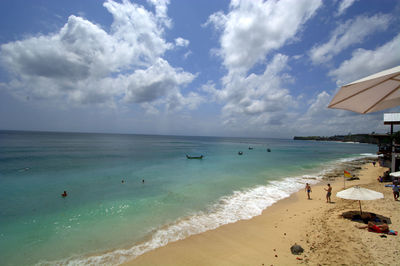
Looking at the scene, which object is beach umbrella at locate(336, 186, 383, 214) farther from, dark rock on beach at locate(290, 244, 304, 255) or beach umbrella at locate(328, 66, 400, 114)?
beach umbrella at locate(328, 66, 400, 114)

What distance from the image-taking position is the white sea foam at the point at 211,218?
8227 millimetres

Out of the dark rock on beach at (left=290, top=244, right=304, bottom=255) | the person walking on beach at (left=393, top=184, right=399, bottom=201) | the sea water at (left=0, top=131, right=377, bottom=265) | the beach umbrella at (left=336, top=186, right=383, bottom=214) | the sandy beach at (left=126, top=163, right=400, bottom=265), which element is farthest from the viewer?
the person walking on beach at (left=393, top=184, right=399, bottom=201)

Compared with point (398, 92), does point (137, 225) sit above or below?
below

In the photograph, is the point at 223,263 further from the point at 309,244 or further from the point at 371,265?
the point at 371,265

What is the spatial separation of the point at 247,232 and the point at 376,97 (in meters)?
9.17

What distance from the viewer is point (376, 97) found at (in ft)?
13.9

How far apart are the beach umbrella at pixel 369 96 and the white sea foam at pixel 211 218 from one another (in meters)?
9.67

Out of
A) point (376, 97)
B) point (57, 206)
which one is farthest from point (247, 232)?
point (57, 206)

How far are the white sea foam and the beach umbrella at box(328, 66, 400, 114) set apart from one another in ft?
31.7

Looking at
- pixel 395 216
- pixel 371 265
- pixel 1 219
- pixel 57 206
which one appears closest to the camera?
pixel 371 265

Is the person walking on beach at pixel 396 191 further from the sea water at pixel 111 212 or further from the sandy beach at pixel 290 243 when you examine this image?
the sea water at pixel 111 212

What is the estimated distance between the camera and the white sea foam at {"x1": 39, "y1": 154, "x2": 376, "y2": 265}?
823 cm

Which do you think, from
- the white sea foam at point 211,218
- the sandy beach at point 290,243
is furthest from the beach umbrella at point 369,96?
the white sea foam at point 211,218

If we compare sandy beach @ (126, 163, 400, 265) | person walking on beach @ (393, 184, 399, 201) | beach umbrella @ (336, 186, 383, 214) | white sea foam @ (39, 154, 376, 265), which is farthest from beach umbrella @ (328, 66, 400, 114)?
person walking on beach @ (393, 184, 399, 201)
